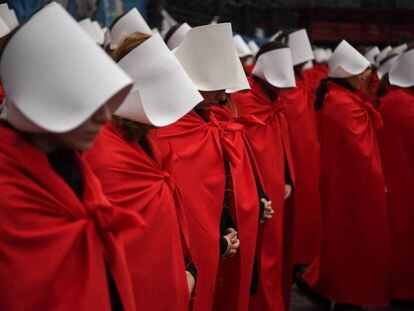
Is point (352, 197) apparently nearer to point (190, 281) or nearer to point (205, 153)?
point (205, 153)

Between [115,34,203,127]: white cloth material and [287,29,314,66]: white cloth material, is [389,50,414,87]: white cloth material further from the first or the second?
[115,34,203,127]: white cloth material

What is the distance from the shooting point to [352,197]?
4.74 metres

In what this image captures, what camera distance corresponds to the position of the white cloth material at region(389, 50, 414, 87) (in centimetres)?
Answer: 500

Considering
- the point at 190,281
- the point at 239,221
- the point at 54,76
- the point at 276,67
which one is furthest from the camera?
the point at 276,67

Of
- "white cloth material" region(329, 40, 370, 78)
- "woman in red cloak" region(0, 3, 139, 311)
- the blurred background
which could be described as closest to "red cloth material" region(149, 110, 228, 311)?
"woman in red cloak" region(0, 3, 139, 311)

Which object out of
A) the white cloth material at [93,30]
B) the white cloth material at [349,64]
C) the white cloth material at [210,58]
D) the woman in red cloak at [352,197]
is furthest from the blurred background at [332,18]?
the white cloth material at [210,58]

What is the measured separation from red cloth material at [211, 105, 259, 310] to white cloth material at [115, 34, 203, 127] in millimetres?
975

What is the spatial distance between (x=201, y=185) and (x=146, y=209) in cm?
73

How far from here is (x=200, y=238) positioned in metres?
2.87

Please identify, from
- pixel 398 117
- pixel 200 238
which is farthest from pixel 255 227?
pixel 398 117

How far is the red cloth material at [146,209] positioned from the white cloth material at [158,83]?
145mm

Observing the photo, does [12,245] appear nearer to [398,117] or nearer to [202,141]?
[202,141]

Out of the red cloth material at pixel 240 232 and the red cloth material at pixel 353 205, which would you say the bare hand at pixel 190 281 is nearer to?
the red cloth material at pixel 240 232

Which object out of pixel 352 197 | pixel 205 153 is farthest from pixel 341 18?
pixel 205 153
